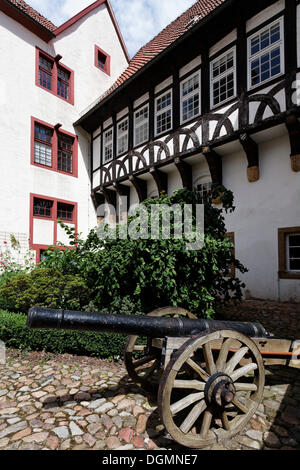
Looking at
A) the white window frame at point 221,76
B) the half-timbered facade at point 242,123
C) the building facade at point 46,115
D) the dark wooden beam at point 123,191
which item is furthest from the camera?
the dark wooden beam at point 123,191

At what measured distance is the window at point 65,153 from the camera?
14172 millimetres

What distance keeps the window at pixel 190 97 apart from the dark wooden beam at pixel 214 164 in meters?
1.65

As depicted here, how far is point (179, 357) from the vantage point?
7.32ft

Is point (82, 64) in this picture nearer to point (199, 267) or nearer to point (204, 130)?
point (204, 130)

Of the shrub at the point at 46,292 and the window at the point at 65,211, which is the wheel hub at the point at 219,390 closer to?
the shrub at the point at 46,292

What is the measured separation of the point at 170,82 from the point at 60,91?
21.2 ft

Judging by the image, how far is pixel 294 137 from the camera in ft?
25.2

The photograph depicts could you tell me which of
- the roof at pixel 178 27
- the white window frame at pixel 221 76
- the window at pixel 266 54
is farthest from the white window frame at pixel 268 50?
the roof at pixel 178 27

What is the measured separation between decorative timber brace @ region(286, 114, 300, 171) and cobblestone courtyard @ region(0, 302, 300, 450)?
231 inches

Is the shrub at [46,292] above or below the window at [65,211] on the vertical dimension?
below

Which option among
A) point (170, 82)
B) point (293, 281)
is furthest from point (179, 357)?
point (170, 82)

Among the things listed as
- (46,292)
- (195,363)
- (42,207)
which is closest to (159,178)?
(42,207)

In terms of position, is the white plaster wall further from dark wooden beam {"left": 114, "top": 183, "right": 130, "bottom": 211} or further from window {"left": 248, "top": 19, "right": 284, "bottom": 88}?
dark wooden beam {"left": 114, "top": 183, "right": 130, "bottom": 211}

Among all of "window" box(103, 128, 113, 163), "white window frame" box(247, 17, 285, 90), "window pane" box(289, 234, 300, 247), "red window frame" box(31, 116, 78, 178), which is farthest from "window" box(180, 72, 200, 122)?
"red window frame" box(31, 116, 78, 178)
